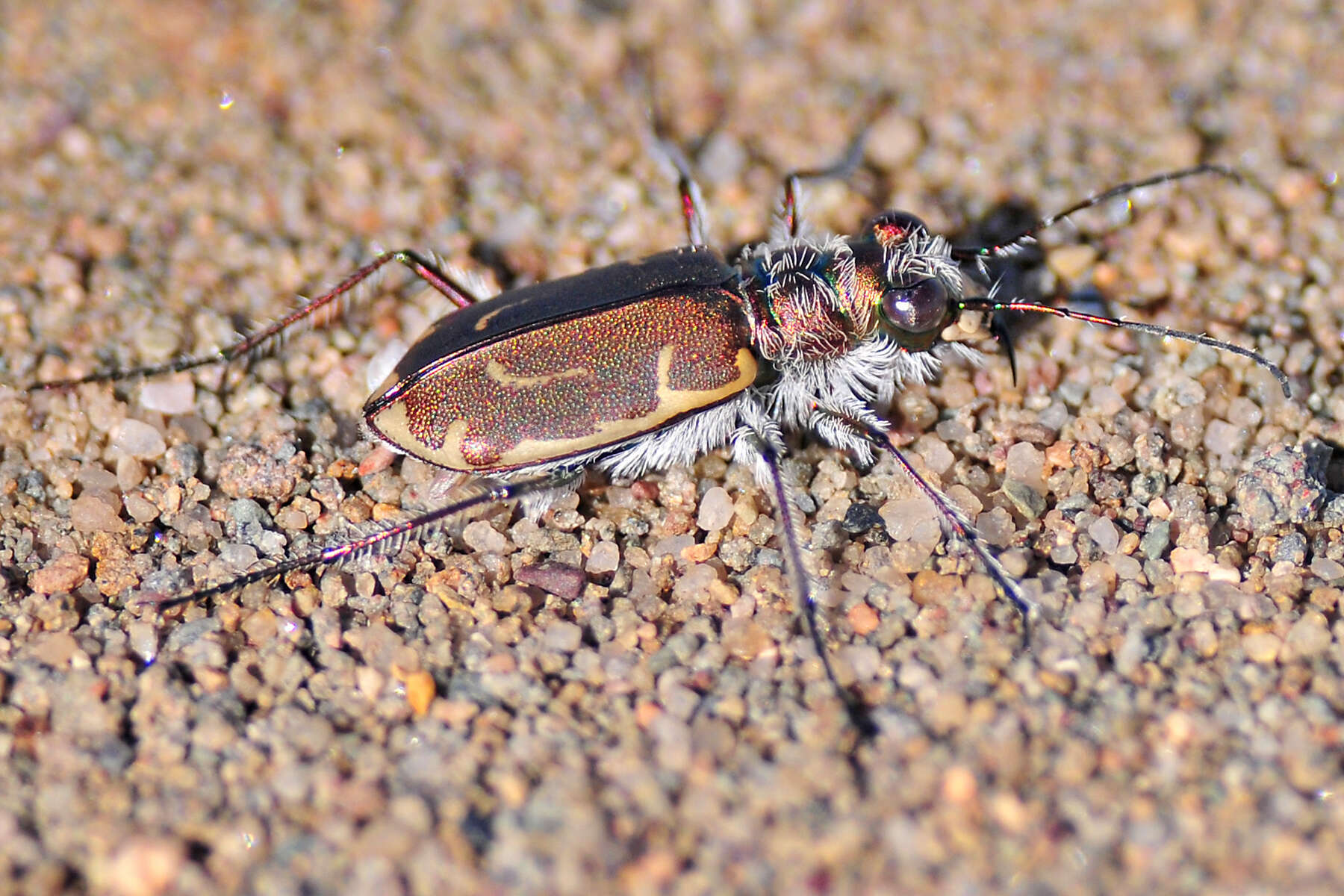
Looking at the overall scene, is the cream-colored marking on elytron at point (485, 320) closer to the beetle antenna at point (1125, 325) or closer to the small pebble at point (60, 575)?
the small pebble at point (60, 575)

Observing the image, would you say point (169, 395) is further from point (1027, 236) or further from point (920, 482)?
point (1027, 236)

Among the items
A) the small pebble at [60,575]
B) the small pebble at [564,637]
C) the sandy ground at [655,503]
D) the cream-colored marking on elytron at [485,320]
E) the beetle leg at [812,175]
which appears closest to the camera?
the sandy ground at [655,503]

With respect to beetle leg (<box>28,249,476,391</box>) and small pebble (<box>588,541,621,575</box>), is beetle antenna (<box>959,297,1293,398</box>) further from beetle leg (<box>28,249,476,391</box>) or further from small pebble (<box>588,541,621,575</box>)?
beetle leg (<box>28,249,476,391</box>)

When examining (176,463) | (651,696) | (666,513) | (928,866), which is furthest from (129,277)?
(928,866)

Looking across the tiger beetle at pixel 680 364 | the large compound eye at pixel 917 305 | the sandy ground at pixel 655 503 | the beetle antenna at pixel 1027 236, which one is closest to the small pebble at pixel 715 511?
the sandy ground at pixel 655 503

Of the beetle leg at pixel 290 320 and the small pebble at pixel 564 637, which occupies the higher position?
the beetle leg at pixel 290 320

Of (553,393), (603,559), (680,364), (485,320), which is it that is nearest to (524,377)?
(553,393)

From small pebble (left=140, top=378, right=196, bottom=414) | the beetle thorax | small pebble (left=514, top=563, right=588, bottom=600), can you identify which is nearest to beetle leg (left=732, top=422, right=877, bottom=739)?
the beetle thorax
